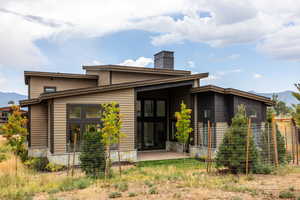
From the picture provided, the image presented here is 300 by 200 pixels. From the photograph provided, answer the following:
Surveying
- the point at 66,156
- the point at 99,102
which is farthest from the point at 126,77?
the point at 66,156

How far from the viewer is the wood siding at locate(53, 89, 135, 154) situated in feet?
46.3

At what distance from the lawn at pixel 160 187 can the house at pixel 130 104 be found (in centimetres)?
387

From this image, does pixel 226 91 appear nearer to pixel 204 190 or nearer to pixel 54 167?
pixel 204 190

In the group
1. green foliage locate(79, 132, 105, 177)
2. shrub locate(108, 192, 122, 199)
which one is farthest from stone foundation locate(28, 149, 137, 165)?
shrub locate(108, 192, 122, 199)

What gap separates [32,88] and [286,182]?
51.9 ft

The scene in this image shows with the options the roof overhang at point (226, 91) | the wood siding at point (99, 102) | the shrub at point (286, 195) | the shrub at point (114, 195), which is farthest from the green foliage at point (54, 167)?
the shrub at point (286, 195)

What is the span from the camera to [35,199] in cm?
784

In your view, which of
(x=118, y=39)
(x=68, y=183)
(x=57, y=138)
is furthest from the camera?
(x=118, y=39)

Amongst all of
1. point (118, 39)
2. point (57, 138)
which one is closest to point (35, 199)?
point (57, 138)

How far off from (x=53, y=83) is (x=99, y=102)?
598 cm

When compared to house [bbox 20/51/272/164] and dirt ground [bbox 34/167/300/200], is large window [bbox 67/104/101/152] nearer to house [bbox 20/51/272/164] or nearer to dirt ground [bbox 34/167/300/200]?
house [bbox 20/51/272/164]

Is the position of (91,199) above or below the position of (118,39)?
below

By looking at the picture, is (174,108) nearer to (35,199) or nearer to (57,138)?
(57,138)

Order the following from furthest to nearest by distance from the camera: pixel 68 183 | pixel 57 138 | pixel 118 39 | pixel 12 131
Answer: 1. pixel 118 39
2. pixel 57 138
3. pixel 12 131
4. pixel 68 183
